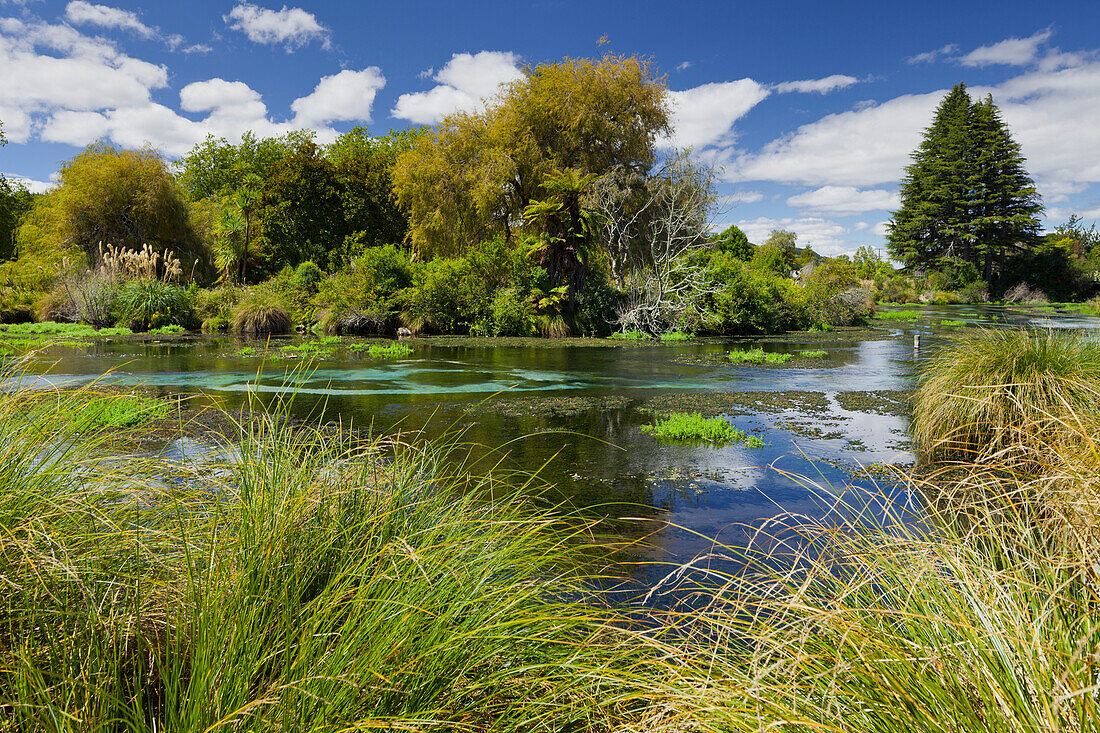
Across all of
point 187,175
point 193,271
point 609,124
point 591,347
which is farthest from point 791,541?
point 187,175

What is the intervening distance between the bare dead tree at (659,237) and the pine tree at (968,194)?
35748mm

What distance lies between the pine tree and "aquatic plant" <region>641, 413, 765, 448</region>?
167ft

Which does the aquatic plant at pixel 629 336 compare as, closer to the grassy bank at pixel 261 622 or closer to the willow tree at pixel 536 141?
the willow tree at pixel 536 141

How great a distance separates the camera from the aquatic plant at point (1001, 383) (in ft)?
17.0

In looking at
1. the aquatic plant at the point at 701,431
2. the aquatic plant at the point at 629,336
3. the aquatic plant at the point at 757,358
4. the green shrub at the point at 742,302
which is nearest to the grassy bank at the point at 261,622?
the aquatic plant at the point at 701,431

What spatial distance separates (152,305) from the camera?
22188 millimetres

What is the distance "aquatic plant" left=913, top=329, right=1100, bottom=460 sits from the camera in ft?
17.0

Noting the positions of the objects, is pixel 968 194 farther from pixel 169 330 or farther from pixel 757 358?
pixel 169 330

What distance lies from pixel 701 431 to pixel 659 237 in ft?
61.4

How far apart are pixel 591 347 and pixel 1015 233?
153ft

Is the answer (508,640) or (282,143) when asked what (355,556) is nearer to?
(508,640)

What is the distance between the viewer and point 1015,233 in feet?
155

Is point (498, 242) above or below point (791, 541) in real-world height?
above

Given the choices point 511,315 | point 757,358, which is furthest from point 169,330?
point 757,358
